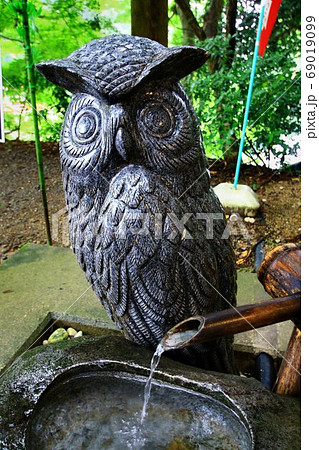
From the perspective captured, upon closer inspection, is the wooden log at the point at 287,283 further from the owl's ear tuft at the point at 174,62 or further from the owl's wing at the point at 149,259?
the owl's ear tuft at the point at 174,62

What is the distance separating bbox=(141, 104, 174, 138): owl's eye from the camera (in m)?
1.21

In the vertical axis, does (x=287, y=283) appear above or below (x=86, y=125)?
below

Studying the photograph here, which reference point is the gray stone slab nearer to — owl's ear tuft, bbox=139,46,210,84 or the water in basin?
the water in basin

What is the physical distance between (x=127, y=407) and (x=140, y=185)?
2.15 feet

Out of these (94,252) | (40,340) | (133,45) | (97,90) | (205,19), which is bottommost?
(40,340)

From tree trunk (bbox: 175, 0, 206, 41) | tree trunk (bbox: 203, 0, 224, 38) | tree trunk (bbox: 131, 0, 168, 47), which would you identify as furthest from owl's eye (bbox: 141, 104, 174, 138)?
tree trunk (bbox: 203, 0, 224, 38)

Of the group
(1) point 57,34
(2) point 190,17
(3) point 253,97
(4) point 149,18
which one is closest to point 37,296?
(4) point 149,18

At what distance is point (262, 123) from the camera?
4102 mm

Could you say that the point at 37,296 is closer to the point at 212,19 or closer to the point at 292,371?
the point at 292,371

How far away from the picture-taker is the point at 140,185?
1.26 meters
